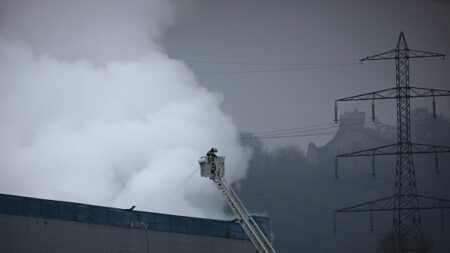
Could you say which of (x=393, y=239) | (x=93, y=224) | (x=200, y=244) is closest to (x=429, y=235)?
(x=393, y=239)

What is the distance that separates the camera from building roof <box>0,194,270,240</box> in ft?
152

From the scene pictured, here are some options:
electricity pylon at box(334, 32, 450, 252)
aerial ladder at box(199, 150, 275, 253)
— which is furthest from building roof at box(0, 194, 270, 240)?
electricity pylon at box(334, 32, 450, 252)

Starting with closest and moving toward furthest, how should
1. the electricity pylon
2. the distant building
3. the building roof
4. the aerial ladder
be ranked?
1. the distant building
2. the building roof
3. the aerial ladder
4. the electricity pylon

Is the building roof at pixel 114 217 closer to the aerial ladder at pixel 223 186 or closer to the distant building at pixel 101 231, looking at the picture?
the distant building at pixel 101 231

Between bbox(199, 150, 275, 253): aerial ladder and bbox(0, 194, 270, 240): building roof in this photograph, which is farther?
bbox(199, 150, 275, 253): aerial ladder

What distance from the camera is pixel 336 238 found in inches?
3989

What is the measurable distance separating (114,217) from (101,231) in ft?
4.68

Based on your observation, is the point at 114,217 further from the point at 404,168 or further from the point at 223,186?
the point at 404,168

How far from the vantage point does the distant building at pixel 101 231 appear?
45750 mm

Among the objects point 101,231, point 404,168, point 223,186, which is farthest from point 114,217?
point 404,168

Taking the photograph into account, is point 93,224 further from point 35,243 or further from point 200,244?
point 200,244

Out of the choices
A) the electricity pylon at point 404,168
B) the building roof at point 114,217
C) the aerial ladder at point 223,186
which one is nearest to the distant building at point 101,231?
the building roof at point 114,217

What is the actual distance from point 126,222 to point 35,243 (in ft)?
21.3

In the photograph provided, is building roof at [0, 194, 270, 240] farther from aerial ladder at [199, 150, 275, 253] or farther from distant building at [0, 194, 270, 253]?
aerial ladder at [199, 150, 275, 253]
